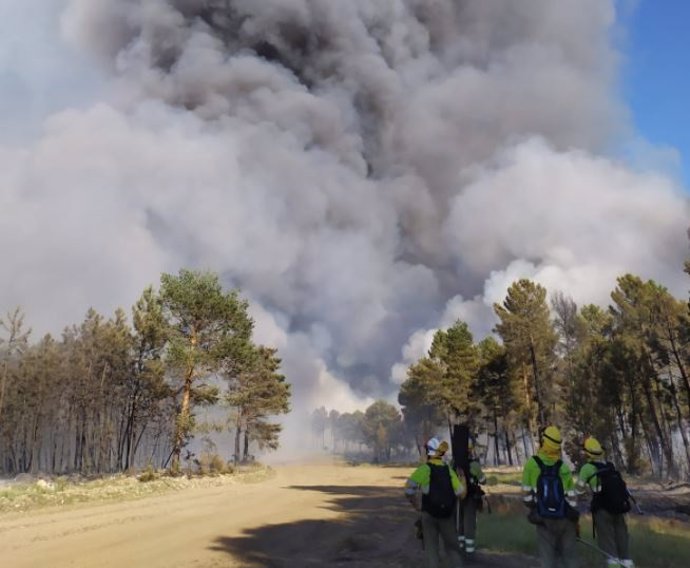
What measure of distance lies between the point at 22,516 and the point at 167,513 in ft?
14.0

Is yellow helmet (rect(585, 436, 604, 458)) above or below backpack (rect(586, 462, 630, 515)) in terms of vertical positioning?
above

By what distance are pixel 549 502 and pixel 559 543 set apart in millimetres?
609

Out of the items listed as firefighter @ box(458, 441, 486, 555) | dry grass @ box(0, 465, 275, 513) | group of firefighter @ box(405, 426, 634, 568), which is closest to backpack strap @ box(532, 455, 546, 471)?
group of firefighter @ box(405, 426, 634, 568)

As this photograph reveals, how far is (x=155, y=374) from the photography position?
34.6 m

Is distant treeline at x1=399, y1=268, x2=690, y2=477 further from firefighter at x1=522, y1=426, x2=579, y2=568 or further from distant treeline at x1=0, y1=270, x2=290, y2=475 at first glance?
firefighter at x1=522, y1=426, x2=579, y2=568

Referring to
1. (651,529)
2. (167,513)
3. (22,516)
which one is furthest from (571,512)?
(22,516)

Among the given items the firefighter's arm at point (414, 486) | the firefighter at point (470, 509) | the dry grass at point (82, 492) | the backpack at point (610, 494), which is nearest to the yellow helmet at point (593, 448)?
the backpack at point (610, 494)

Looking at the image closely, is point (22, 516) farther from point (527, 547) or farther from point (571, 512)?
point (571, 512)

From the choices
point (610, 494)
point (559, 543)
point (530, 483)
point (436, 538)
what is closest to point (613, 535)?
point (610, 494)

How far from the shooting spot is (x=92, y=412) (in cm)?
5525

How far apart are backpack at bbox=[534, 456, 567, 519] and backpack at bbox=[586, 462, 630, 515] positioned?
1.63 metres

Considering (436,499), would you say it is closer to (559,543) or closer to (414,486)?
(414,486)

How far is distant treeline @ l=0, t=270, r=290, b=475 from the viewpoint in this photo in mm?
31500

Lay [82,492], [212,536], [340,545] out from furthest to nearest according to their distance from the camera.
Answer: [82,492] < [212,536] < [340,545]
